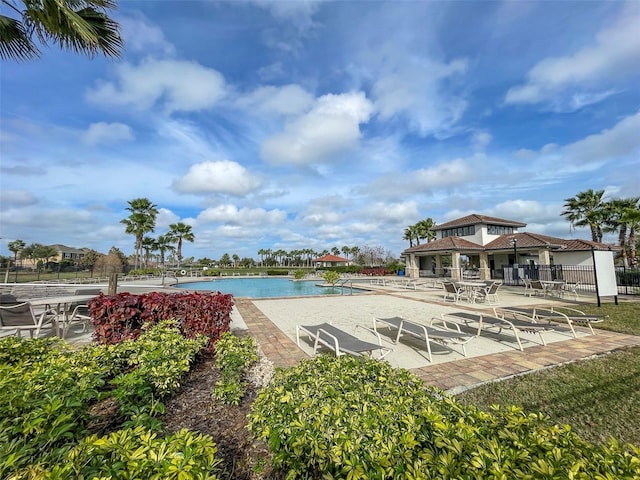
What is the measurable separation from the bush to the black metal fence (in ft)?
62.8

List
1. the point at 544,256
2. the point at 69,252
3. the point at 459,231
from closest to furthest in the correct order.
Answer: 1. the point at 544,256
2. the point at 459,231
3. the point at 69,252

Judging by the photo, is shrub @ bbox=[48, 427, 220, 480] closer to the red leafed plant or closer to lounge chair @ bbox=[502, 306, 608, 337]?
the red leafed plant

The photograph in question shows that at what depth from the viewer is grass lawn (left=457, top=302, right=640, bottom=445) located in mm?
2934

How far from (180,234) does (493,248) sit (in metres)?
43.1

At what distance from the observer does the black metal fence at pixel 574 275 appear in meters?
15.8

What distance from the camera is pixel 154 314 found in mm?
4723

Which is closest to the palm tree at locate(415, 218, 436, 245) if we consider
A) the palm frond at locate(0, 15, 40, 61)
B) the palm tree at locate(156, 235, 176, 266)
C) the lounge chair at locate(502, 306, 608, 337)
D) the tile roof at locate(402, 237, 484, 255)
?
the tile roof at locate(402, 237, 484, 255)

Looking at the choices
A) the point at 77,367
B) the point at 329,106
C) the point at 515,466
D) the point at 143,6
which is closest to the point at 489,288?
the point at 329,106

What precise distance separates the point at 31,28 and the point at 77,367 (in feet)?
22.3

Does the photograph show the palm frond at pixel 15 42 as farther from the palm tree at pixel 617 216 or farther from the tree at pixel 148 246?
the tree at pixel 148 246

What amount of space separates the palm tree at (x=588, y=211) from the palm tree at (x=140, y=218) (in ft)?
154

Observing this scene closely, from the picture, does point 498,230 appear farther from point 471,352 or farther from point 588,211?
point 471,352

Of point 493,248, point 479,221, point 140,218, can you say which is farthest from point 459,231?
point 140,218

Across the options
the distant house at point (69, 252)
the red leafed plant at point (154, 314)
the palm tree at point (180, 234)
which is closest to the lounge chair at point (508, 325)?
the red leafed plant at point (154, 314)
